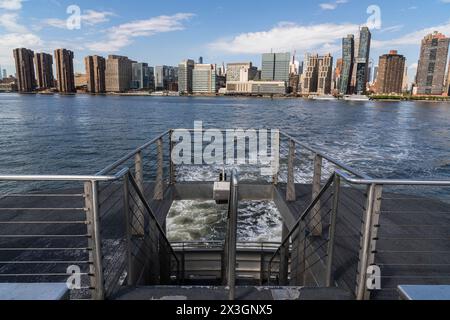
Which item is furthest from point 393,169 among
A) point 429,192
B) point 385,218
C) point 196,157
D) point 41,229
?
point 41,229

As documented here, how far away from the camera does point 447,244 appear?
4379mm

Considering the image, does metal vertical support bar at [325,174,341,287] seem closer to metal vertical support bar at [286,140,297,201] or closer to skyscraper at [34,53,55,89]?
metal vertical support bar at [286,140,297,201]

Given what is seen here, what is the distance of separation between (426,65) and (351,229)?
228m

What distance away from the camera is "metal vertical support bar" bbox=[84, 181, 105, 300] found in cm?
253

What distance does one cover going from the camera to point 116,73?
181 meters

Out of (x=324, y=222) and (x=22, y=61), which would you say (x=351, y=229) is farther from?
(x=22, y=61)

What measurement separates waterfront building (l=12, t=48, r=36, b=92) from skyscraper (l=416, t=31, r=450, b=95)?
228 metres

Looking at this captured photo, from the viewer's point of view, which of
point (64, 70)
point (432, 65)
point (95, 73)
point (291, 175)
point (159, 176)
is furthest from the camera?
point (432, 65)

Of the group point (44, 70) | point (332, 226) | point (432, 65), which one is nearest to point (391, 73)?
point (432, 65)

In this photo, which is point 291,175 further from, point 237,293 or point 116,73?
point 116,73

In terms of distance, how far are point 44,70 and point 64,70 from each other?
21.7 meters

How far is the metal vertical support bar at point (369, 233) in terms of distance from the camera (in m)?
2.60

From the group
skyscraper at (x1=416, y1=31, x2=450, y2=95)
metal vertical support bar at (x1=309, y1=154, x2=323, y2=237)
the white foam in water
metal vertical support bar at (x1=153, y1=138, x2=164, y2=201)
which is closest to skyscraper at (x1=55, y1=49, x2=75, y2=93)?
the white foam in water

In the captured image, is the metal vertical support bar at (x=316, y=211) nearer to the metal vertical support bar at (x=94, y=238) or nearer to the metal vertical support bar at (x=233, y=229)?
the metal vertical support bar at (x=233, y=229)
